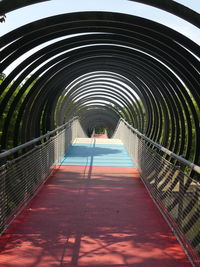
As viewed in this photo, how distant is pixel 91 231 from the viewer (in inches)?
209

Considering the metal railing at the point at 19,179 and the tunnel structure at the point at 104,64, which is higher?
the tunnel structure at the point at 104,64

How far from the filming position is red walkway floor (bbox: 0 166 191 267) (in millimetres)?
A: 4309

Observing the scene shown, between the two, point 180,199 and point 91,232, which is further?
point 91,232

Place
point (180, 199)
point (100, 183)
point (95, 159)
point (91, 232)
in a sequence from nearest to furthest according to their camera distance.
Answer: point (180, 199) → point (91, 232) → point (100, 183) → point (95, 159)

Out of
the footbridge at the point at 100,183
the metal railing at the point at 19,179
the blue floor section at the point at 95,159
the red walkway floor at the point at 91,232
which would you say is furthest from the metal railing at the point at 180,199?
the blue floor section at the point at 95,159

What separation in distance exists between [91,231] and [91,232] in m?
0.04

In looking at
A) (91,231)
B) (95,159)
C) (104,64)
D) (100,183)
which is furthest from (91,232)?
(104,64)

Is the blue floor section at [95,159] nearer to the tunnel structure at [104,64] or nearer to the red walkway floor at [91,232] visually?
the tunnel structure at [104,64]

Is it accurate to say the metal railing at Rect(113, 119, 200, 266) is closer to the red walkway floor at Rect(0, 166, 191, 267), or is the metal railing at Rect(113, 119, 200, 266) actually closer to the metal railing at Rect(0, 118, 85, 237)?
the red walkway floor at Rect(0, 166, 191, 267)

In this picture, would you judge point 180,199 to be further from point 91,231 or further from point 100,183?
point 100,183

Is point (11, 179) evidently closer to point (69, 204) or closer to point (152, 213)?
point (69, 204)

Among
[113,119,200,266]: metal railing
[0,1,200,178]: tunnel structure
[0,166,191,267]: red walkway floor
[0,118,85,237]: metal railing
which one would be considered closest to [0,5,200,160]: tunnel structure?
[0,1,200,178]: tunnel structure

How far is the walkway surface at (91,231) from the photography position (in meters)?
4.31

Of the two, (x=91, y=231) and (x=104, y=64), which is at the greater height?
(x=104, y=64)
